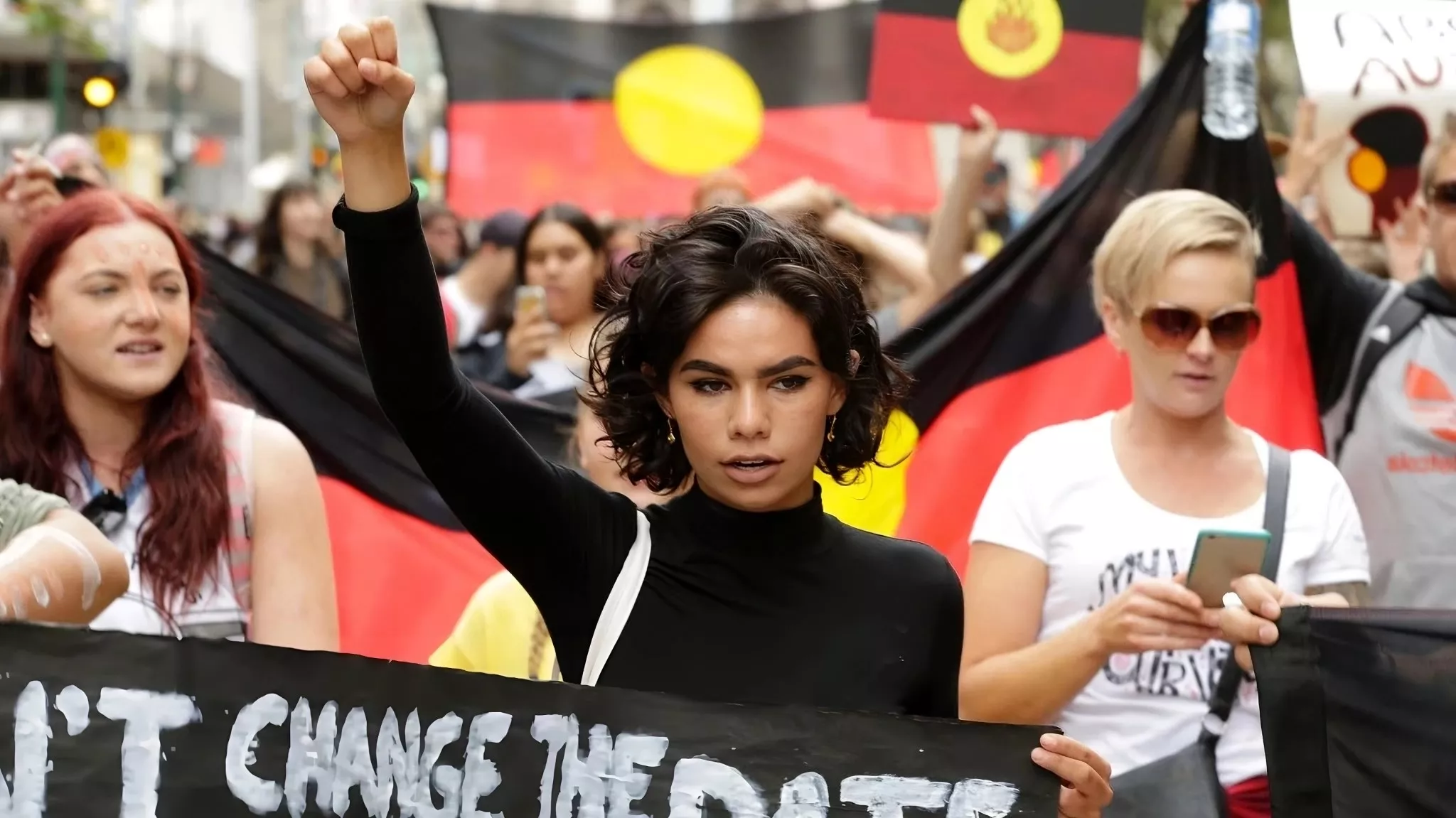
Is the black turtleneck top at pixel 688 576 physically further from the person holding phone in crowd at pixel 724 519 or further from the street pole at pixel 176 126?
the street pole at pixel 176 126

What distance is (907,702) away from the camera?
7.45 feet

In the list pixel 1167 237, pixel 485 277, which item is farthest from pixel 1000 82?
pixel 485 277

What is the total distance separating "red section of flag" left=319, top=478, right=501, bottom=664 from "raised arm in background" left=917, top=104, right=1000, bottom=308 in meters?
1.48

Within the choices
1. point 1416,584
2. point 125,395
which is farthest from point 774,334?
point 1416,584

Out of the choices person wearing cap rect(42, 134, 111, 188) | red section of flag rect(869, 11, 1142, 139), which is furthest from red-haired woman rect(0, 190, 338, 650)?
red section of flag rect(869, 11, 1142, 139)

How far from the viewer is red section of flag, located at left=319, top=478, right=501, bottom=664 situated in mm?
4074

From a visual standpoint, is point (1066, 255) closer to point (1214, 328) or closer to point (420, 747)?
point (1214, 328)

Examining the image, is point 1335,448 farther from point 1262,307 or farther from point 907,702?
point 907,702

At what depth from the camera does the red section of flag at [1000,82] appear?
4844mm

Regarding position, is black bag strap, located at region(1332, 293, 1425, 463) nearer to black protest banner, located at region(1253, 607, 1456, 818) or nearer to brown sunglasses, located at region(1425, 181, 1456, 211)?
brown sunglasses, located at region(1425, 181, 1456, 211)

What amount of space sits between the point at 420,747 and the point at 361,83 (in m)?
0.88

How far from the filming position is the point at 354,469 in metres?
4.21

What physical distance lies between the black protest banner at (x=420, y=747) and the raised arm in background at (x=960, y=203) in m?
2.65

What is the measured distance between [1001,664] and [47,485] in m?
1.66
